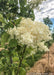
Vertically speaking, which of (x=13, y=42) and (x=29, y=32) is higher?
(x=29, y=32)

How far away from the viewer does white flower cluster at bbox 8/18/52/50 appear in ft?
5.16

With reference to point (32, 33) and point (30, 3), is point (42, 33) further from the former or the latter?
point (30, 3)

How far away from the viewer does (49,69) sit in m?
6.36

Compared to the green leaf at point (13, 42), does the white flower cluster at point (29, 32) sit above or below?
above

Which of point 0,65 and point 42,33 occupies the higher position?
point 42,33

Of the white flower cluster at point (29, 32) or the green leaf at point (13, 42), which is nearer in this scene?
the white flower cluster at point (29, 32)

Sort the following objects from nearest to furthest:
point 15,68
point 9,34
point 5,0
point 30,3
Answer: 1. point 9,34
2. point 15,68
3. point 30,3
4. point 5,0

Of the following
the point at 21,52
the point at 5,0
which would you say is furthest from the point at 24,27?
the point at 5,0

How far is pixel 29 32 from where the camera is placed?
1.63 meters

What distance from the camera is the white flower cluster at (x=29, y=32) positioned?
5.16ft

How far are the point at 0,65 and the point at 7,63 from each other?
12 cm

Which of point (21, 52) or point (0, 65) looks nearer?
point (21, 52)

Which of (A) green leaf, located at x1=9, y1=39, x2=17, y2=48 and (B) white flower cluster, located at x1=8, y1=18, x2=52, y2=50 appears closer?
(B) white flower cluster, located at x1=8, y1=18, x2=52, y2=50

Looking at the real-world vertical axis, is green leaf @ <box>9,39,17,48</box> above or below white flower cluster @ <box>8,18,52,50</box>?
below
